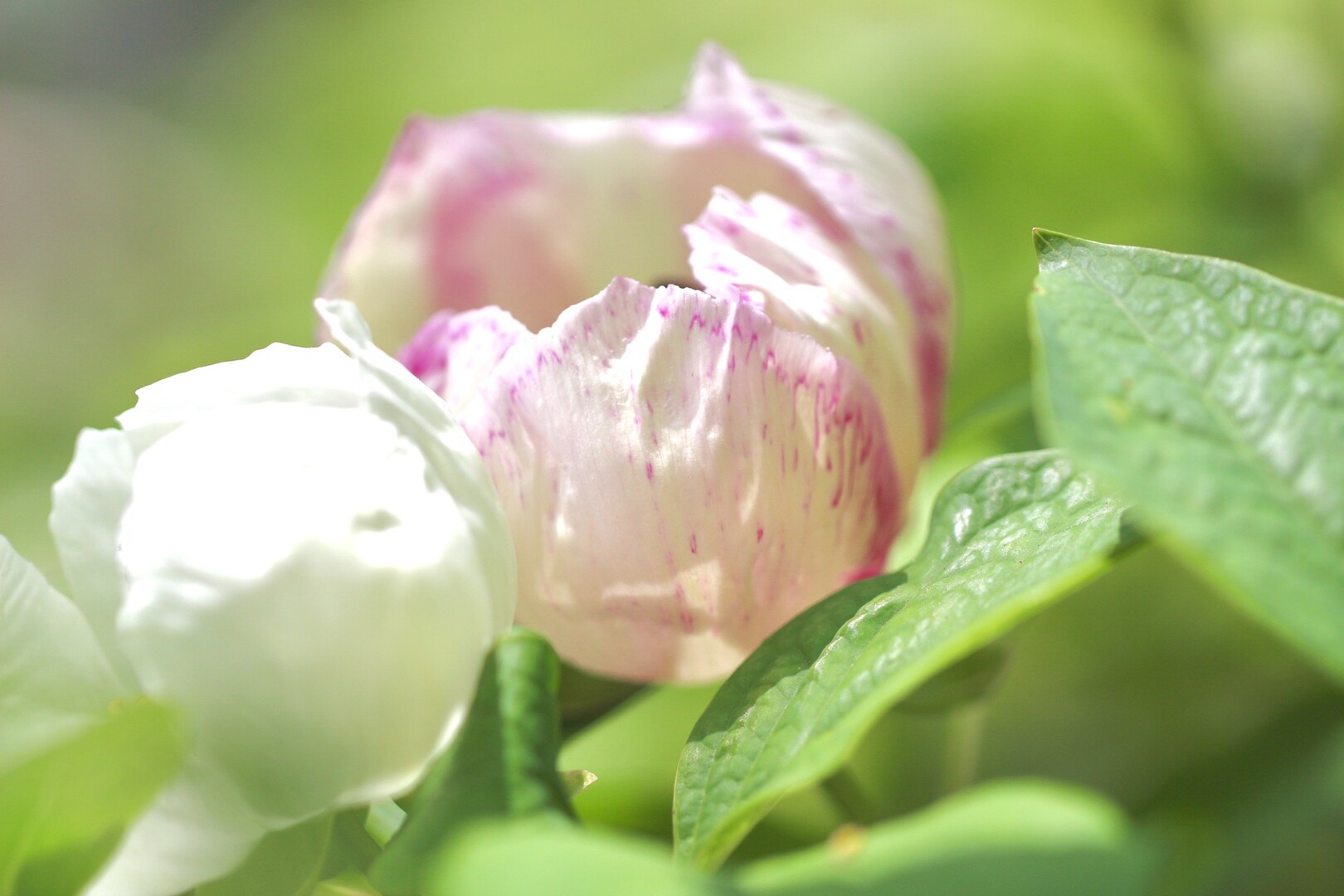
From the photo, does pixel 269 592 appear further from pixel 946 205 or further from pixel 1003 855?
pixel 946 205

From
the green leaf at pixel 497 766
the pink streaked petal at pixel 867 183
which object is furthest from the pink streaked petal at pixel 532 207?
the green leaf at pixel 497 766

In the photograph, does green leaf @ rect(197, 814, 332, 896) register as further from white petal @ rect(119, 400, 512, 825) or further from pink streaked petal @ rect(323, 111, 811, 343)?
pink streaked petal @ rect(323, 111, 811, 343)

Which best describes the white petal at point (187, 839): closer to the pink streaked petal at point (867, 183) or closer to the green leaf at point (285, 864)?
the green leaf at point (285, 864)

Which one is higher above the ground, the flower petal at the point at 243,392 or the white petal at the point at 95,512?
the flower petal at the point at 243,392

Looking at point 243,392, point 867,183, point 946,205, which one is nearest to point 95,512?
point 243,392

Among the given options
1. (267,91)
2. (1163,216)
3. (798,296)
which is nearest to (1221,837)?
(798,296)

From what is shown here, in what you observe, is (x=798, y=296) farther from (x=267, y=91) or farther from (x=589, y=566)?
(x=267, y=91)
